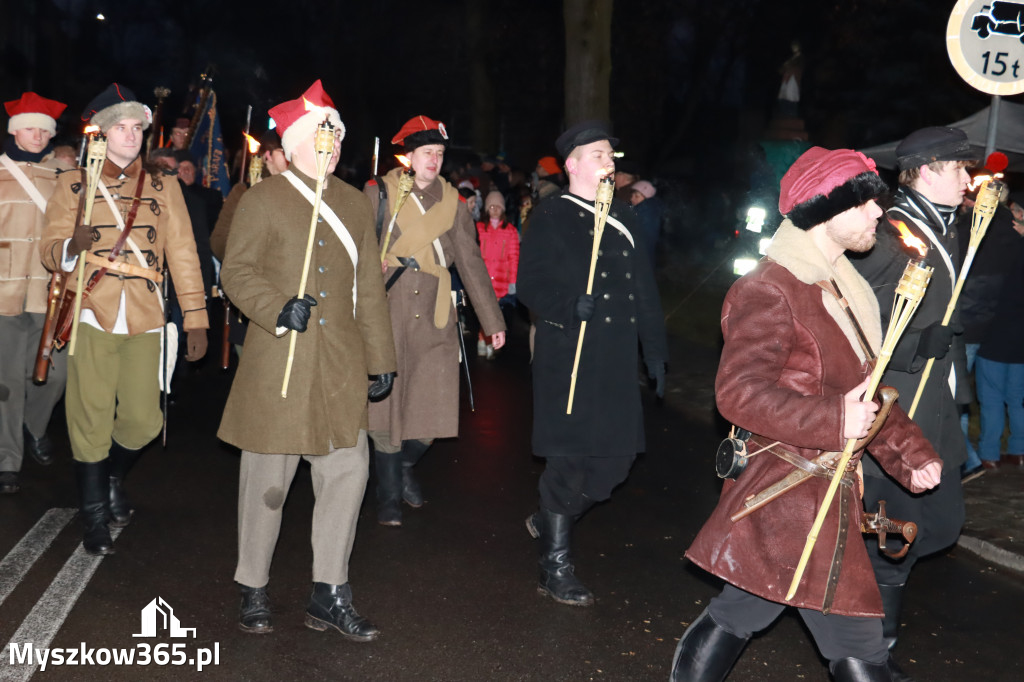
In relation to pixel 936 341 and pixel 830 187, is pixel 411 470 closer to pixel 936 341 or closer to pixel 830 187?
pixel 936 341

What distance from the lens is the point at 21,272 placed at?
7219 millimetres

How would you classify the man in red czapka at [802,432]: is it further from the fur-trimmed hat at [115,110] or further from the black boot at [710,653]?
the fur-trimmed hat at [115,110]

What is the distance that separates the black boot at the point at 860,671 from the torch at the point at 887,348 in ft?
1.05

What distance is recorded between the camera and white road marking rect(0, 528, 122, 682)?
14.9ft

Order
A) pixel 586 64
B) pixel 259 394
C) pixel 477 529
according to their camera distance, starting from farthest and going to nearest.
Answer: pixel 586 64
pixel 477 529
pixel 259 394

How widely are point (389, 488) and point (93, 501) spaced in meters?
1.63

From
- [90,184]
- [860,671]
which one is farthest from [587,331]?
[90,184]

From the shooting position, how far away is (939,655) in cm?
510

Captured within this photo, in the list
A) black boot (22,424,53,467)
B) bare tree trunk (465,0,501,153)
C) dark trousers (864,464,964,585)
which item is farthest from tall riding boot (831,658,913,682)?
bare tree trunk (465,0,501,153)

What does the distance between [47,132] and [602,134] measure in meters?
4.01

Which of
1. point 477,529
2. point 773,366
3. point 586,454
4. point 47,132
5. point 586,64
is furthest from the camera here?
point 586,64

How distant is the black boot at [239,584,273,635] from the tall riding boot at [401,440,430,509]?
207 cm

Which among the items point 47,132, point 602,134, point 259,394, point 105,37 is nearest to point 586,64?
point 47,132

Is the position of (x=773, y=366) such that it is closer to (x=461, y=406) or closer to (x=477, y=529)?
(x=477, y=529)
